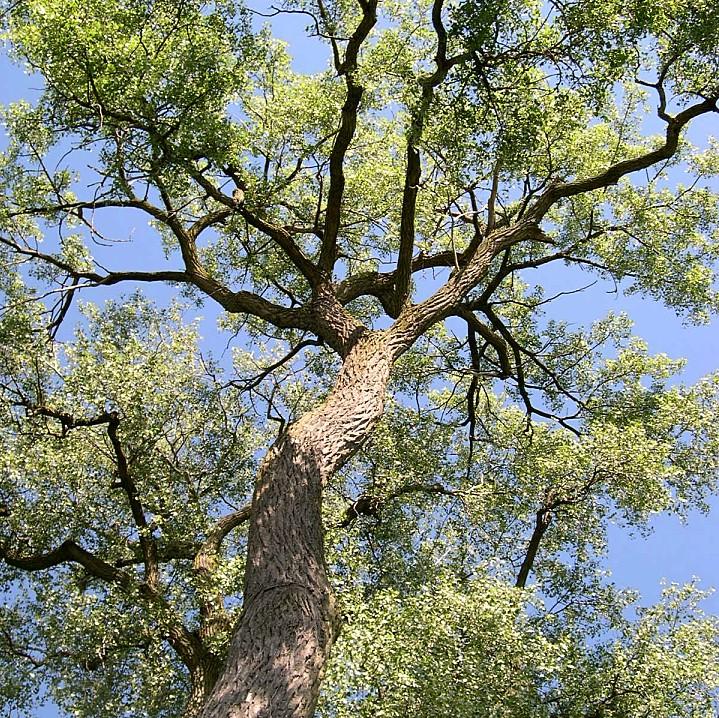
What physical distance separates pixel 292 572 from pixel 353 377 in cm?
232

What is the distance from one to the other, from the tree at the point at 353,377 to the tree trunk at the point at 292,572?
2 cm

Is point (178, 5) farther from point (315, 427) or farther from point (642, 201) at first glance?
point (642, 201)

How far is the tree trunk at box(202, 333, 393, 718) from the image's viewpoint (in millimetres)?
3953

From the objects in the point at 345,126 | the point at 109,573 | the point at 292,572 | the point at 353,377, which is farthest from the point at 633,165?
the point at 109,573

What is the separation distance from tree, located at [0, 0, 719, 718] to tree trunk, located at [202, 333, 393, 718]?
0.07 feet

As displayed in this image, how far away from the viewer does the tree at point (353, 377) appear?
21.4 feet

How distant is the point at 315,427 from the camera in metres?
5.91

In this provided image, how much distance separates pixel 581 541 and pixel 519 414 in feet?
7.46

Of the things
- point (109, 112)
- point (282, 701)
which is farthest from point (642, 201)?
point (282, 701)

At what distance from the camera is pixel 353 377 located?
666 centimetres

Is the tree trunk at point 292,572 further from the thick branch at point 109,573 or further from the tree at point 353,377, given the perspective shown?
the thick branch at point 109,573

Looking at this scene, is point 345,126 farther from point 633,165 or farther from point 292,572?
point 292,572

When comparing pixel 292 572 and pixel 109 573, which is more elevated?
pixel 109 573

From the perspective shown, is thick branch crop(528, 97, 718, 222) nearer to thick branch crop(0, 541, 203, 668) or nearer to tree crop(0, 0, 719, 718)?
tree crop(0, 0, 719, 718)
